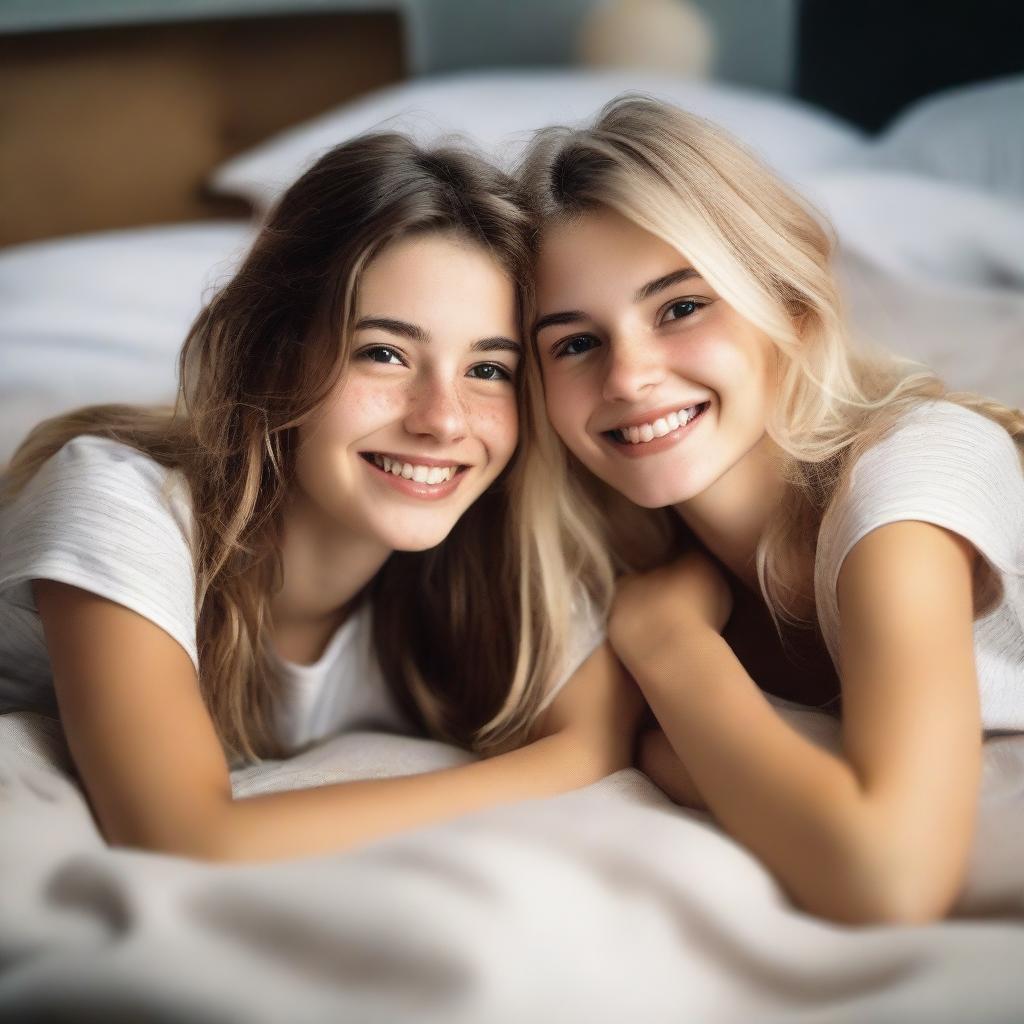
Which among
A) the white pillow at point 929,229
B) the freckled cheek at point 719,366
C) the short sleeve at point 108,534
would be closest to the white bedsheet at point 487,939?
the short sleeve at point 108,534

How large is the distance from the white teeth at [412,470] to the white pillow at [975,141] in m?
1.40

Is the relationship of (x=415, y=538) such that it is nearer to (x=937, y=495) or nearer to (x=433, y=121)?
(x=937, y=495)

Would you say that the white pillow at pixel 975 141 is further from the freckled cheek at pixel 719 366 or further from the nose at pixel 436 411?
the nose at pixel 436 411

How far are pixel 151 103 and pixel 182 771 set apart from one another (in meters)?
1.96

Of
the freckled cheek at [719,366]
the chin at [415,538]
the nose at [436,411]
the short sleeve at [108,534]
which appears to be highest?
the freckled cheek at [719,366]

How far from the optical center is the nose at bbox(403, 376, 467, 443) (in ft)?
3.45

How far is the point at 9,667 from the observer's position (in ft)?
3.88

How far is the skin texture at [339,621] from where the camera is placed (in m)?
0.84

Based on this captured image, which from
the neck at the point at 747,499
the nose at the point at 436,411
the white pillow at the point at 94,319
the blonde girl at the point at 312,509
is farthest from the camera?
the white pillow at the point at 94,319

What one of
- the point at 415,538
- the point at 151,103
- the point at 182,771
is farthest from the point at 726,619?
the point at 151,103

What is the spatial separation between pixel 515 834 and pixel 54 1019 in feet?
0.97

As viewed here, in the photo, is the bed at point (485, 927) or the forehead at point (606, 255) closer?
the bed at point (485, 927)

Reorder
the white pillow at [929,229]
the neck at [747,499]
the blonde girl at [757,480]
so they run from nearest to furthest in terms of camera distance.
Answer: the blonde girl at [757,480]
the neck at [747,499]
the white pillow at [929,229]

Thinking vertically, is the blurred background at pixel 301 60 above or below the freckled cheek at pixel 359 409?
above
